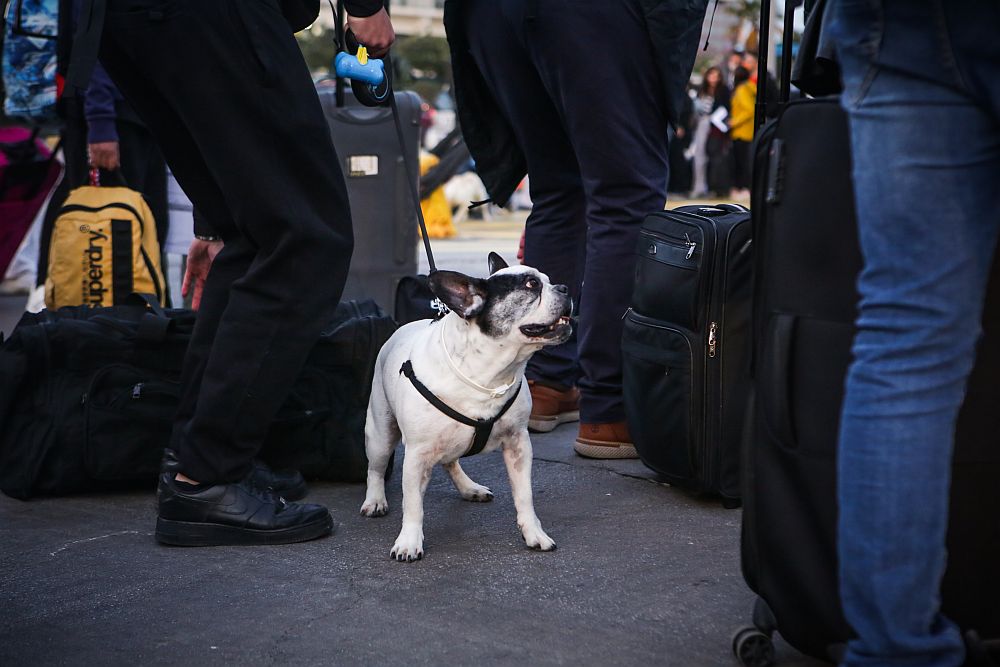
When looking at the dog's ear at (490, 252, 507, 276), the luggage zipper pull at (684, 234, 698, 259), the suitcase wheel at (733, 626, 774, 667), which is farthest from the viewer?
the dog's ear at (490, 252, 507, 276)

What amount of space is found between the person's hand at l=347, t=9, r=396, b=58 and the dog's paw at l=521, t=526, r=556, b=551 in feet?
4.11

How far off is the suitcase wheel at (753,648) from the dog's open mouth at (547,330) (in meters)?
1.06

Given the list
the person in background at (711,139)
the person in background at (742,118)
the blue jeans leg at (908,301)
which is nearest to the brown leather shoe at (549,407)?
the blue jeans leg at (908,301)

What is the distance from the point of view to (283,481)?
3314 millimetres

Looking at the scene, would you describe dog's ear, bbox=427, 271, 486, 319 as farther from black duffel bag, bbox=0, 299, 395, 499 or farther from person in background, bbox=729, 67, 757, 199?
person in background, bbox=729, 67, 757, 199

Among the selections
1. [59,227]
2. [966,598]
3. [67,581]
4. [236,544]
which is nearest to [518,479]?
[236,544]

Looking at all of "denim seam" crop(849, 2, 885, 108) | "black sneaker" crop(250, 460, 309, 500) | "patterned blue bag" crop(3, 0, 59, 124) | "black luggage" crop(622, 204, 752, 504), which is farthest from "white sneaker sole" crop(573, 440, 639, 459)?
"patterned blue bag" crop(3, 0, 59, 124)

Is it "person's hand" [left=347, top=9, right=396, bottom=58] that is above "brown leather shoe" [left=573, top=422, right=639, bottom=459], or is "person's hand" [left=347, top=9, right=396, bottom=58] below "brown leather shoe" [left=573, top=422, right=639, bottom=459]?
above

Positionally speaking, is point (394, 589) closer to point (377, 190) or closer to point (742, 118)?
point (377, 190)

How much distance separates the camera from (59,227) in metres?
4.88

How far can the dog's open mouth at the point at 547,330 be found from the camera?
2920 mm

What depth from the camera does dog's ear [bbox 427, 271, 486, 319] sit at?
2.86m

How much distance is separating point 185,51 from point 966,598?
196cm

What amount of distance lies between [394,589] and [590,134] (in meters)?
1.54
